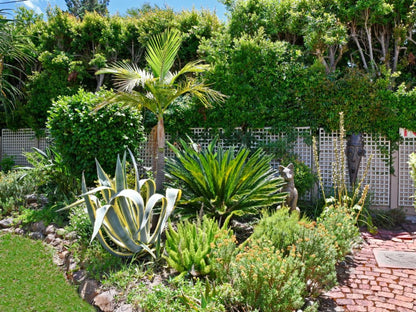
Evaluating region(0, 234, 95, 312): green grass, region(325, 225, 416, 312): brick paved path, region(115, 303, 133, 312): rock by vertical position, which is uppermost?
region(115, 303, 133, 312): rock

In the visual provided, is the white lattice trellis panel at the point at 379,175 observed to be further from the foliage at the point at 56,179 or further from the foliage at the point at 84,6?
the foliage at the point at 84,6

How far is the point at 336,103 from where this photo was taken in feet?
23.8

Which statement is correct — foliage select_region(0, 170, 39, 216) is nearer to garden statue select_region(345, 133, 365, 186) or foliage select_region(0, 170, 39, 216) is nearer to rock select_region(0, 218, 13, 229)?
rock select_region(0, 218, 13, 229)

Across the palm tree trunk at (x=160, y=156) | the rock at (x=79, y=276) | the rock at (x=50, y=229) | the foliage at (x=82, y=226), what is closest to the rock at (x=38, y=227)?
the rock at (x=50, y=229)

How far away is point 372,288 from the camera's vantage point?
11.5 ft

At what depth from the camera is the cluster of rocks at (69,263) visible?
10.6 ft

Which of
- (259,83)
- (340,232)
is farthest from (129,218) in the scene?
(259,83)

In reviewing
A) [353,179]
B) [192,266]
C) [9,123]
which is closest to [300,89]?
[353,179]

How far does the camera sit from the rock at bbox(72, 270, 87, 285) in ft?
12.5

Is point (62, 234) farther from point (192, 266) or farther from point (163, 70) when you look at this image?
point (163, 70)

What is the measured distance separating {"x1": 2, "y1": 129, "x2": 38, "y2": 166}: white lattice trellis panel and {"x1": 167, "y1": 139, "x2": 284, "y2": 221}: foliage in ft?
27.9

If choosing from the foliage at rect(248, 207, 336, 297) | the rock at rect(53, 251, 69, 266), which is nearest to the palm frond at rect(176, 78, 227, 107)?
the rock at rect(53, 251, 69, 266)

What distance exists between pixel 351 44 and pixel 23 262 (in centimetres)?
896

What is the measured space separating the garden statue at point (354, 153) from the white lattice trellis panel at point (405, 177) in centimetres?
87
